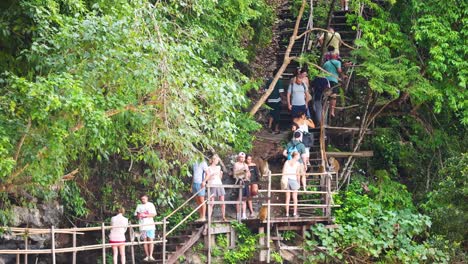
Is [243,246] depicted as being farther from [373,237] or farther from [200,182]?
[373,237]

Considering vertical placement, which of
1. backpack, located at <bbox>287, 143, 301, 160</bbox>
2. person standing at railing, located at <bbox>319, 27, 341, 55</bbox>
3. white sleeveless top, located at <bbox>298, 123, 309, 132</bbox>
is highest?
person standing at railing, located at <bbox>319, 27, 341, 55</bbox>

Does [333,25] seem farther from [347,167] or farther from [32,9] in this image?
[32,9]

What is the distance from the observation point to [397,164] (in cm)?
2541

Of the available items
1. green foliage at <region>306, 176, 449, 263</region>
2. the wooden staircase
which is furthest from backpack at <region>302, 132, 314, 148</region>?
the wooden staircase

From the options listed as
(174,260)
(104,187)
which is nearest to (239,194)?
(174,260)

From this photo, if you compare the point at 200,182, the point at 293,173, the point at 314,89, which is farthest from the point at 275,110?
the point at 200,182

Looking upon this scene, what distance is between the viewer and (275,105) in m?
25.2

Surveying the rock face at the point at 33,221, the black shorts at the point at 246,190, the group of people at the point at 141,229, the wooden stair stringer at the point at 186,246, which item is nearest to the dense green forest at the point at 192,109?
the rock face at the point at 33,221

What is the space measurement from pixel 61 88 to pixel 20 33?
Answer: 8.59ft

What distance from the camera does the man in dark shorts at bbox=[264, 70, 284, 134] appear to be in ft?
82.1

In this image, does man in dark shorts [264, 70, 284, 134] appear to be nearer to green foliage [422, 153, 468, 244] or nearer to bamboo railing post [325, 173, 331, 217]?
bamboo railing post [325, 173, 331, 217]

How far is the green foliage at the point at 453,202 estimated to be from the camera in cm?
2155

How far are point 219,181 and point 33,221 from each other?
12.1ft

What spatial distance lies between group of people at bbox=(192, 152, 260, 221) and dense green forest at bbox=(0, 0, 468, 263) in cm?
62
